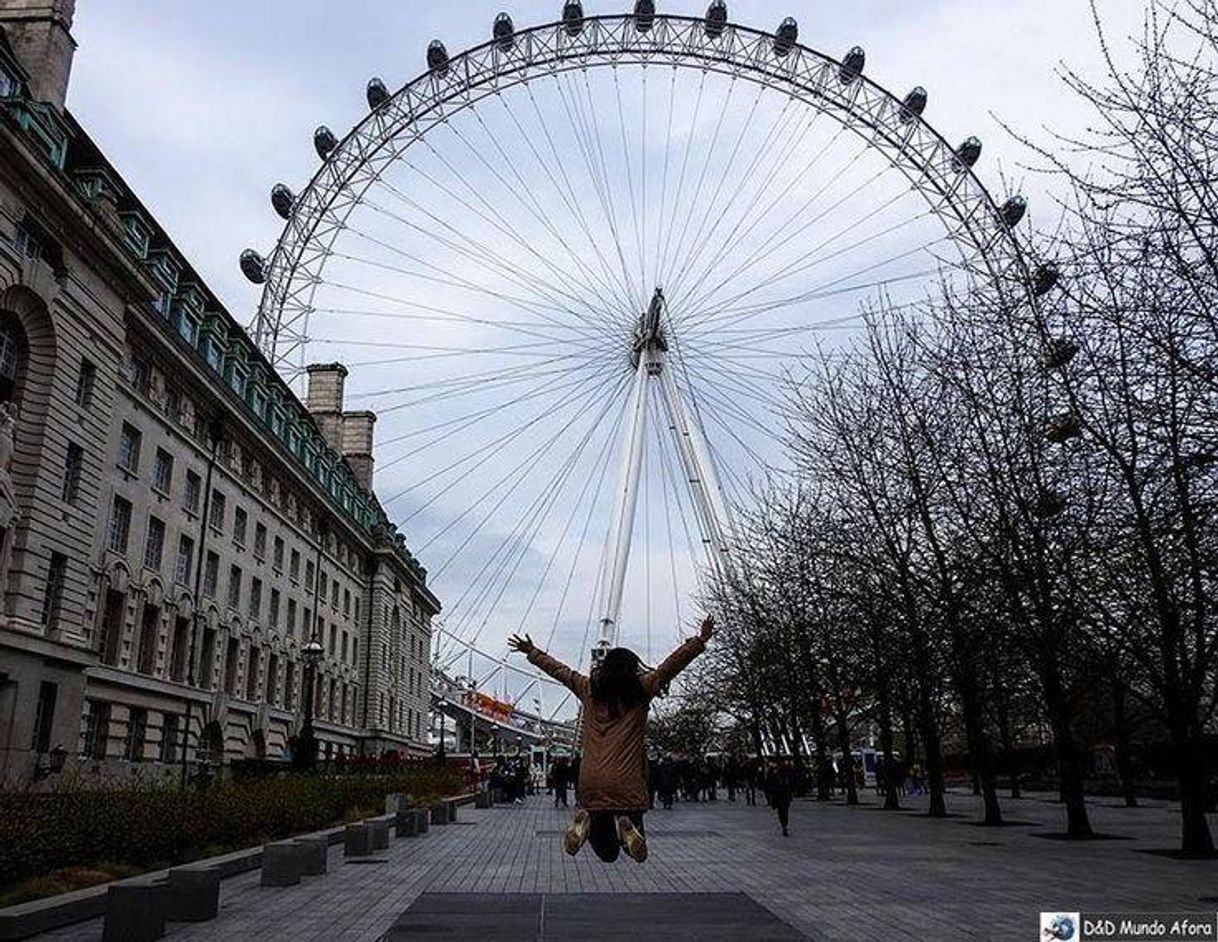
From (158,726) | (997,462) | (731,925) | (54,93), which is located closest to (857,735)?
(158,726)

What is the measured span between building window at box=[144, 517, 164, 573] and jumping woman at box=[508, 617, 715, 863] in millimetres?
37664

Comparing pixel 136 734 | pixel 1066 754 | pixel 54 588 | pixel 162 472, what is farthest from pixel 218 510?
pixel 1066 754

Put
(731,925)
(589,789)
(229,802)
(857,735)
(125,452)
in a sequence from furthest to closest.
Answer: (857,735)
(125,452)
(229,802)
(731,925)
(589,789)

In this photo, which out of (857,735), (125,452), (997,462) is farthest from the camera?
(857,735)

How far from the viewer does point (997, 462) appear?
25.1 m

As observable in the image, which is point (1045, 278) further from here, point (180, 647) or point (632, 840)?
point (180, 647)

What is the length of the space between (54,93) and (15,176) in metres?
6.68

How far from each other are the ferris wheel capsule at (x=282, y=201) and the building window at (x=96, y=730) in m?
21.3

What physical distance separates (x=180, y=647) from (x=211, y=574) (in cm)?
445

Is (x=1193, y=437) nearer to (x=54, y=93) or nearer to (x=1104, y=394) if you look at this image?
(x=1104, y=394)

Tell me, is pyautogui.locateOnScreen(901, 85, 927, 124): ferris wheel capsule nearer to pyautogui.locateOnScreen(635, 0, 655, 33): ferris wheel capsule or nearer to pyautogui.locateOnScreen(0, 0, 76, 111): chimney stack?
pyautogui.locateOnScreen(635, 0, 655, 33): ferris wheel capsule

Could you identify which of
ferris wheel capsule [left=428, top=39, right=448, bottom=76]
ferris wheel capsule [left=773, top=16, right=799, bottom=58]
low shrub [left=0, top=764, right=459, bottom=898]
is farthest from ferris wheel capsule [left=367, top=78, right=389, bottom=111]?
low shrub [left=0, top=764, right=459, bottom=898]

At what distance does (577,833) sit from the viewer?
875cm

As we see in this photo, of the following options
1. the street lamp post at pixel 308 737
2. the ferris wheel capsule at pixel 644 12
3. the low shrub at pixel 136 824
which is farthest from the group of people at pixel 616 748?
the ferris wheel capsule at pixel 644 12
